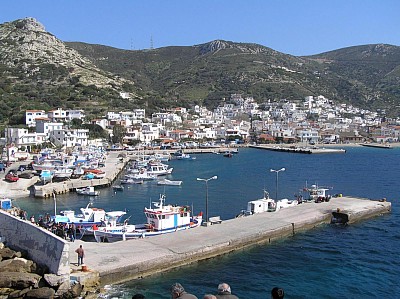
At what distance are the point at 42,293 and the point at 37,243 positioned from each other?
9.75ft

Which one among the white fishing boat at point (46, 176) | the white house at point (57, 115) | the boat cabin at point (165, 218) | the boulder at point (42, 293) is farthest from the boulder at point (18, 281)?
the white house at point (57, 115)

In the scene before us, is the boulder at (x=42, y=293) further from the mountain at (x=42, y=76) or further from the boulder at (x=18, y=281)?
the mountain at (x=42, y=76)

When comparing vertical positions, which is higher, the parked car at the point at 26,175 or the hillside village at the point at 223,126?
the hillside village at the point at 223,126

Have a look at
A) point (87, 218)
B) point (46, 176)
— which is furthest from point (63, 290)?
point (46, 176)

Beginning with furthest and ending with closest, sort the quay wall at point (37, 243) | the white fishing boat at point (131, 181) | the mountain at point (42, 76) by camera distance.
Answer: the mountain at point (42, 76) → the white fishing boat at point (131, 181) → the quay wall at point (37, 243)

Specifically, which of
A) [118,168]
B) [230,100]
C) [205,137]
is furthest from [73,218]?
[230,100]

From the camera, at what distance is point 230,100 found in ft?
533

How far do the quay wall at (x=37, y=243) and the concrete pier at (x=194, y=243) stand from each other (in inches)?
29.3

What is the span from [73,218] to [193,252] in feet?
31.9

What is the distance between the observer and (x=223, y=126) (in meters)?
120

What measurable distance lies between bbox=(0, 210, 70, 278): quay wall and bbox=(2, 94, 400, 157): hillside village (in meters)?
50.8

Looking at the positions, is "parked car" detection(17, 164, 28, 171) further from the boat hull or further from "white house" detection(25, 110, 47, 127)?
the boat hull

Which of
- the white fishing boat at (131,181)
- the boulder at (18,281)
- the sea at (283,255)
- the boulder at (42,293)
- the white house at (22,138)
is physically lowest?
the sea at (283,255)

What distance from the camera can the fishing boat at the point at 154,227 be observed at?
23328 mm
